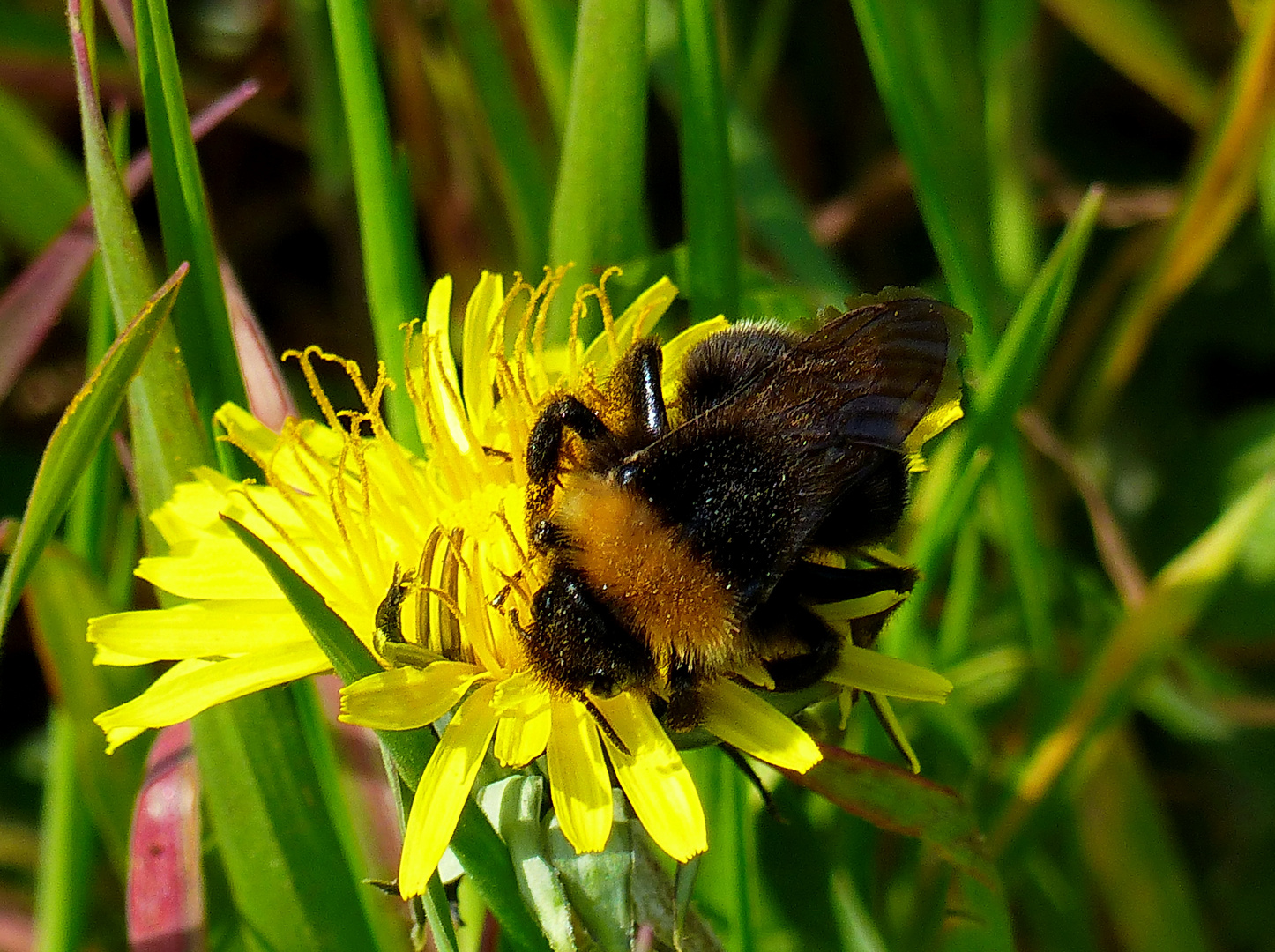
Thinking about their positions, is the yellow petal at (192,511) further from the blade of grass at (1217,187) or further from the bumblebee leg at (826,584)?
the blade of grass at (1217,187)

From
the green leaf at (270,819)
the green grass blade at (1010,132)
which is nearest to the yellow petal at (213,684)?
the green leaf at (270,819)

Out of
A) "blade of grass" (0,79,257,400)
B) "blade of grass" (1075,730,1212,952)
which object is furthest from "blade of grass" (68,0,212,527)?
"blade of grass" (1075,730,1212,952)

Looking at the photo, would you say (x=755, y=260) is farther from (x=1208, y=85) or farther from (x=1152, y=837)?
(x=1152, y=837)

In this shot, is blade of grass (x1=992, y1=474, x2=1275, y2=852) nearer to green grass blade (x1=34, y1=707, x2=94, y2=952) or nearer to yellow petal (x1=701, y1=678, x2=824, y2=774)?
yellow petal (x1=701, y1=678, x2=824, y2=774)

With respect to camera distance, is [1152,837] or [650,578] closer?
[650,578]

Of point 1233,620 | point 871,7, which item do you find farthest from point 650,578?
point 1233,620

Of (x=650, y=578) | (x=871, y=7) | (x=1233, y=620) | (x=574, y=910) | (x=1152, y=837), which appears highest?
(x=871, y=7)

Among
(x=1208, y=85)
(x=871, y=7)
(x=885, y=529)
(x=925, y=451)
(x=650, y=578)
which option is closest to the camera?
(x=650, y=578)
